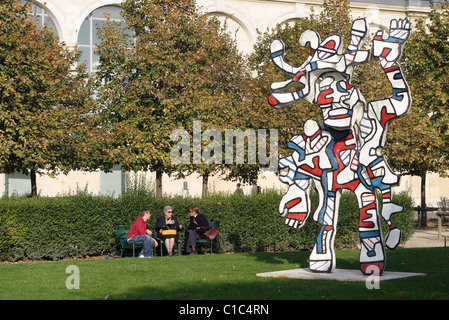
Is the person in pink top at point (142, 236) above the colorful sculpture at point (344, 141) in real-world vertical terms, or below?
below

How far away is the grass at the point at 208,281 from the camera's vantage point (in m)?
8.94

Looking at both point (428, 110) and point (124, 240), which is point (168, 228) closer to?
point (124, 240)

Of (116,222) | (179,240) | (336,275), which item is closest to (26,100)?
(116,222)

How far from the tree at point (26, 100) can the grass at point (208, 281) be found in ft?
19.0

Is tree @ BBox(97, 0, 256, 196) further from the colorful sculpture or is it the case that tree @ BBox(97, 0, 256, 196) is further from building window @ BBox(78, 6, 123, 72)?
building window @ BBox(78, 6, 123, 72)

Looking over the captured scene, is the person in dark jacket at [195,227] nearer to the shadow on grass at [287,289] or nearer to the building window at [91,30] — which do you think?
the shadow on grass at [287,289]

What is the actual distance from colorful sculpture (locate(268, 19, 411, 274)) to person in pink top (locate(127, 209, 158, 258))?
4793 millimetres

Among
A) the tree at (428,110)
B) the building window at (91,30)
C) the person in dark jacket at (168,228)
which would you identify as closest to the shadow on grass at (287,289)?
the person in dark jacket at (168,228)

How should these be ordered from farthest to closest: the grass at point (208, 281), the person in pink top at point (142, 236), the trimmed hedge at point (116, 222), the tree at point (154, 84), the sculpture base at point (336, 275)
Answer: the tree at point (154, 84) → the trimmed hedge at point (116, 222) → the person in pink top at point (142, 236) → the sculpture base at point (336, 275) → the grass at point (208, 281)

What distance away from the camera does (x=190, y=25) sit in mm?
21438

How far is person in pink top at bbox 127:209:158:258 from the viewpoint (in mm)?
15133

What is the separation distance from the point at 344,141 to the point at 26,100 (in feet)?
35.6

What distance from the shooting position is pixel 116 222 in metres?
16.3
